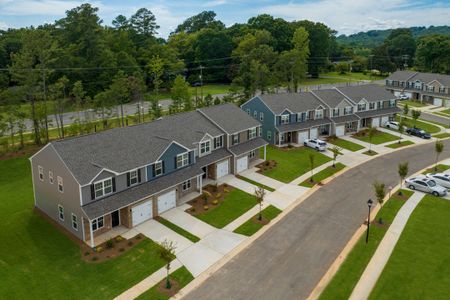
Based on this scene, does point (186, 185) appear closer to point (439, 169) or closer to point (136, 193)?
point (136, 193)

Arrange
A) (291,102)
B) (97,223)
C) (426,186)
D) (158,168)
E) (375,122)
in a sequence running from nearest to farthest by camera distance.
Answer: (97,223), (158,168), (426,186), (291,102), (375,122)

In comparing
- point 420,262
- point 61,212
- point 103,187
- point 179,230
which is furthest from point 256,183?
point 61,212

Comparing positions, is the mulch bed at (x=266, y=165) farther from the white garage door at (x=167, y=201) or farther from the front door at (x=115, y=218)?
the front door at (x=115, y=218)

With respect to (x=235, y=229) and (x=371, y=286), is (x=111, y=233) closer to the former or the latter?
(x=235, y=229)

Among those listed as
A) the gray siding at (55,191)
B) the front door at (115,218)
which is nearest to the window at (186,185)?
the front door at (115,218)

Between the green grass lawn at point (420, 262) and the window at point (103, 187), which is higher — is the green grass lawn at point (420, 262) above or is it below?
below

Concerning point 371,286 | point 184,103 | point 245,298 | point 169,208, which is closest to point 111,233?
point 169,208
